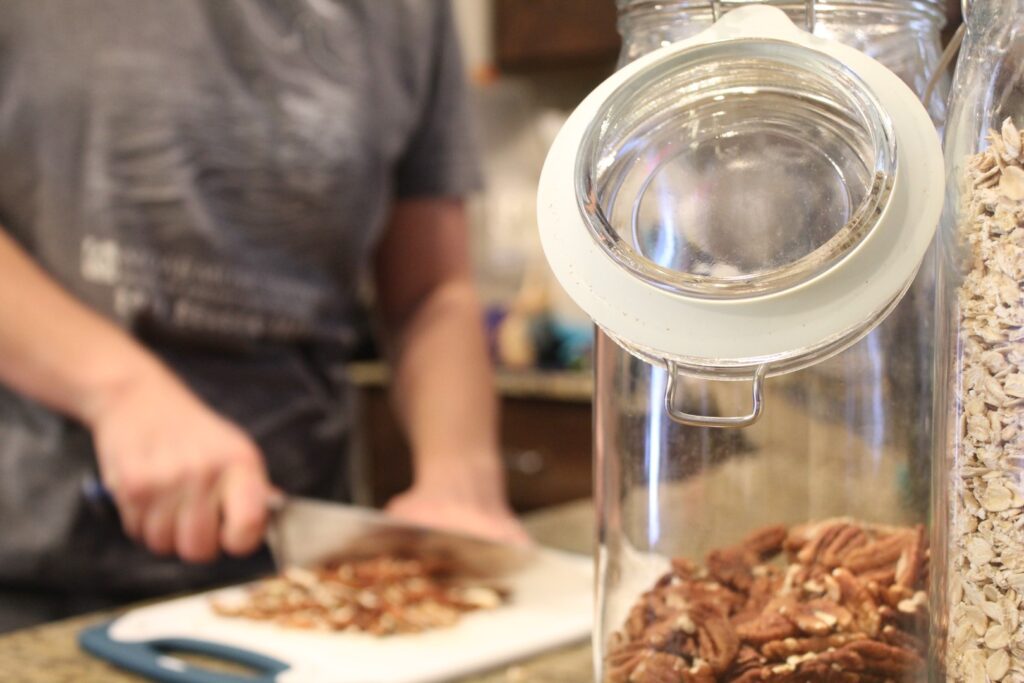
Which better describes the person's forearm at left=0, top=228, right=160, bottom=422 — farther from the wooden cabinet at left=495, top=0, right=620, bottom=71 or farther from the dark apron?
the wooden cabinet at left=495, top=0, right=620, bottom=71

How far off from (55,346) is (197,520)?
19 centimetres

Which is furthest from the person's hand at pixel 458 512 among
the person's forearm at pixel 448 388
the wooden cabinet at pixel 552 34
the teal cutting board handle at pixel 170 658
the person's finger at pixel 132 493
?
the wooden cabinet at pixel 552 34

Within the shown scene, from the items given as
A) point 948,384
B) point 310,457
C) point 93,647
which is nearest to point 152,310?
Result: point 310,457

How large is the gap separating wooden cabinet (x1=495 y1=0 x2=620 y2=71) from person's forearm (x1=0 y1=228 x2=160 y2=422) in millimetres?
1897

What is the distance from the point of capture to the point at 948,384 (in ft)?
1.19

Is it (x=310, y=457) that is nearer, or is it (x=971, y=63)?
(x=971, y=63)

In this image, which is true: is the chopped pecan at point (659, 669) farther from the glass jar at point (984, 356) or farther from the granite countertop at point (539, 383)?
the granite countertop at point (539, 383)

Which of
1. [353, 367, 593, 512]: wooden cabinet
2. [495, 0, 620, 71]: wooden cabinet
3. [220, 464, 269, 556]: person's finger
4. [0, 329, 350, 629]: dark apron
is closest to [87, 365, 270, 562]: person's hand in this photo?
[220, 464, 269, 556]: person's finger

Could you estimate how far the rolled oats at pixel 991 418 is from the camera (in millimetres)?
323

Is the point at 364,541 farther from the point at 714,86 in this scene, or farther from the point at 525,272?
the point at 525,272

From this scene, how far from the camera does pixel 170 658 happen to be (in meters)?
0.67

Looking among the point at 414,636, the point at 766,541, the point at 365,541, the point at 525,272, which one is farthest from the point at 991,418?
the point at 525,272

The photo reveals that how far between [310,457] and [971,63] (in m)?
0.87

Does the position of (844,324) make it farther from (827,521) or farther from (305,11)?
(305,11)
